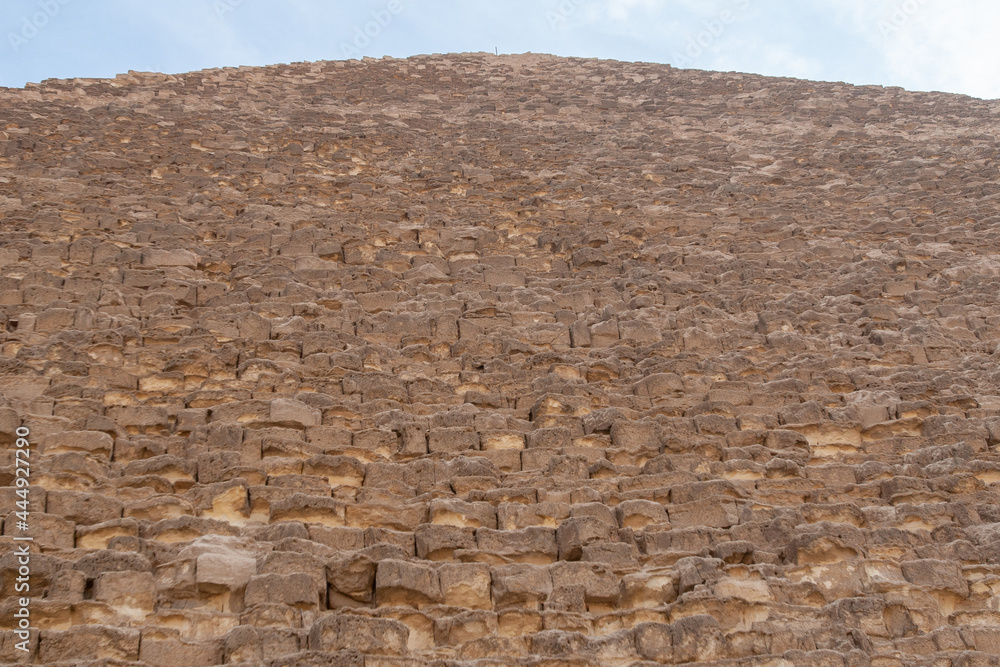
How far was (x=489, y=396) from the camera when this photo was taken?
7074mm

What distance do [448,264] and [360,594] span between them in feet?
15.2

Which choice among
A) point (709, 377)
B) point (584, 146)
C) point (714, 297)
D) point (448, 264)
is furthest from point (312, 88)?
point (709, 377)

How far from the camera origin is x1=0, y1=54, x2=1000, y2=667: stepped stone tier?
4.93m

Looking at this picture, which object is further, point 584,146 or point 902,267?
point 584,146

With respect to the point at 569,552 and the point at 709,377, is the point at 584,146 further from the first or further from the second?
the point at 569,552

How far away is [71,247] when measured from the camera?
873cm

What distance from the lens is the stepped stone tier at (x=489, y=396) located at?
16.2ft

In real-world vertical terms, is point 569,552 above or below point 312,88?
below

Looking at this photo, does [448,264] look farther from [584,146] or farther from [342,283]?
[584,146]

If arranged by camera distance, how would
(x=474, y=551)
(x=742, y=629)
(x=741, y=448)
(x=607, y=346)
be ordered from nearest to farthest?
(x=742, y=629), (x=474, y=551), (x=741, y=448), (x=607, y=346)

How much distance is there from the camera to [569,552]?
5.52 m

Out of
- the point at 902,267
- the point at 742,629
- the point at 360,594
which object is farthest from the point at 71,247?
the point at 902,267

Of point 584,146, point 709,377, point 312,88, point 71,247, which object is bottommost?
point 709,377

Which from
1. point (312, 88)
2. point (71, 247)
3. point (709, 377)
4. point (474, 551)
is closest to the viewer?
point (474, 551)
